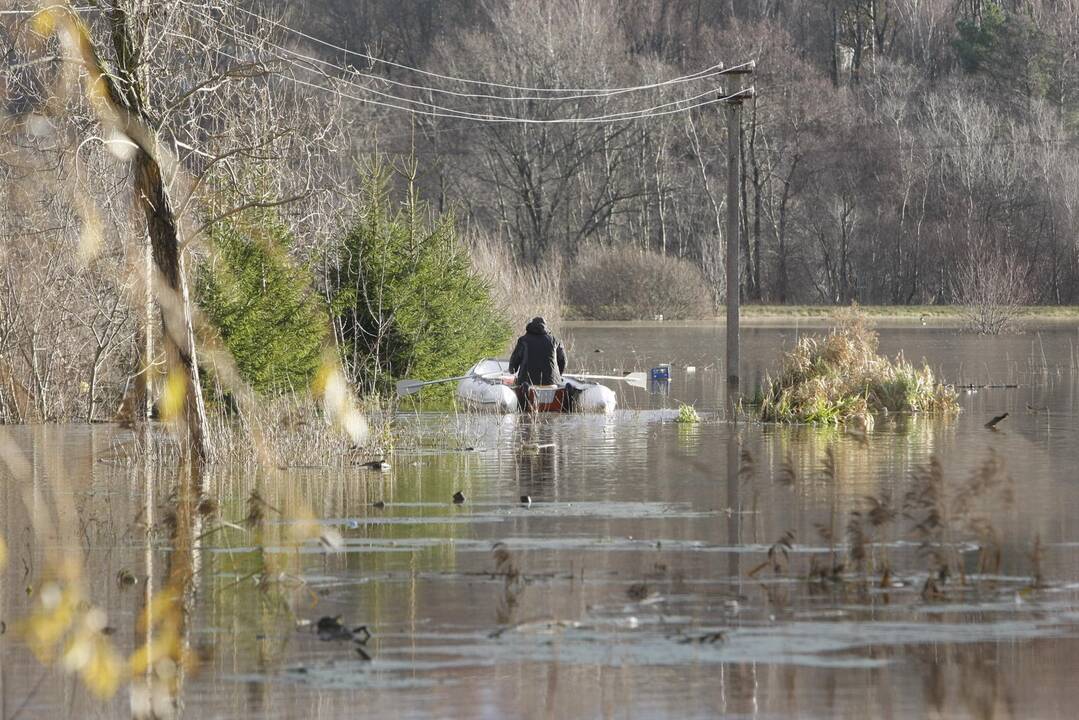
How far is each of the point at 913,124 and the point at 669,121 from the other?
11.9m

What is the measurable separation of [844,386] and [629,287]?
4312 cm

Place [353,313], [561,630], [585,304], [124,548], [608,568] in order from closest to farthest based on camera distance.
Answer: [561,630], [608,568], [124,548], [353,313], [585,304]

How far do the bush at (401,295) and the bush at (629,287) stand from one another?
3806 cm

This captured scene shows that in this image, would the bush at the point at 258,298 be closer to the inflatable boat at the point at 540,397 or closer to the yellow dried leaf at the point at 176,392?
the inflatable boat at the point at 540,397

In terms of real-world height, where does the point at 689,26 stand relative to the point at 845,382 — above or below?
above

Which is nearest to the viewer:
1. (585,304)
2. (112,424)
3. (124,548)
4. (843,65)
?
(124,548)

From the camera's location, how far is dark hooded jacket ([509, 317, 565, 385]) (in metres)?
29.3

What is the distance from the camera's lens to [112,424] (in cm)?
2741

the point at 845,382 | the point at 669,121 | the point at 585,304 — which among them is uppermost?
the point at 669,121

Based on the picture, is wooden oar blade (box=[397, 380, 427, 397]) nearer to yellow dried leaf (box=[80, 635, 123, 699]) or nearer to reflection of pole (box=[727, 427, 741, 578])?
reflection of pole (box=[727, 427, 741, 578])

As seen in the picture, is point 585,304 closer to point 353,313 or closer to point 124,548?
point 353,313

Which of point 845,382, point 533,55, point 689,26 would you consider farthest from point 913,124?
point 845,382

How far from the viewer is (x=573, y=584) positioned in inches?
477

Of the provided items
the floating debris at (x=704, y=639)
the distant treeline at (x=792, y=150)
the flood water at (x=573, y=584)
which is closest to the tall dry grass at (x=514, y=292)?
the flood water at (x=573, y=584)
